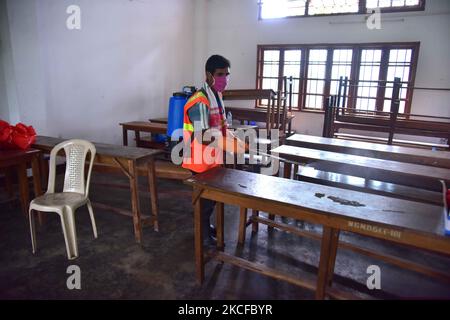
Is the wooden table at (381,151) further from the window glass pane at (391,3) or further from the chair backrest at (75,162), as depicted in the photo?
the window glass pane at (391,3)

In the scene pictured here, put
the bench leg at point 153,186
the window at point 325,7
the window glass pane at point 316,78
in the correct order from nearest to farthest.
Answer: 1. the bench leg at point 153,186
2. the window at point 325,7
3. the window glass pane at point 316,78

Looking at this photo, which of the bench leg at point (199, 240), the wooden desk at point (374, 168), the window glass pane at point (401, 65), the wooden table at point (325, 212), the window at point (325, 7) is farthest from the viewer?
the window glass pane at point (401, 65)

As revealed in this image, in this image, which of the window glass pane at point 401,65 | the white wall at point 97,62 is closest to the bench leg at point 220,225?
the white wall at point 97,62

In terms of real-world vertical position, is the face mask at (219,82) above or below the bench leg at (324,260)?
above

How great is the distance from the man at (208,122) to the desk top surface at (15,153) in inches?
61.1

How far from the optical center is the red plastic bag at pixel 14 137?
302 centimetres

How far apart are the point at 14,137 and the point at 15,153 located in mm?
235

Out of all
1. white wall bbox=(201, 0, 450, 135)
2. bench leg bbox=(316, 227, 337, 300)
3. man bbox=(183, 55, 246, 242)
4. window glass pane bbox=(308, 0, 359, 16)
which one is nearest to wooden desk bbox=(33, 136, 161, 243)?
man bbox=(183, 55, 246, 242)

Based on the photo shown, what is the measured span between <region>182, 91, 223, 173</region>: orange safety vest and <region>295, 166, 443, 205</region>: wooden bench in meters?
1.20

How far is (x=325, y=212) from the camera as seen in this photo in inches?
67.4

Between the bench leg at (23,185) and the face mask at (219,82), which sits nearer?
the face mask at (219,82)

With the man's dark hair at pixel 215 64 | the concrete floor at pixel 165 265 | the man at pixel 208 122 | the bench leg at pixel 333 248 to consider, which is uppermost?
the man's dark hair at pixel 215 64

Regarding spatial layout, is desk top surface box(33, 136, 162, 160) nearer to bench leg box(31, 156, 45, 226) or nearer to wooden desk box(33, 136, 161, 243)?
wooden desk box(33, 136, 161, 243)
